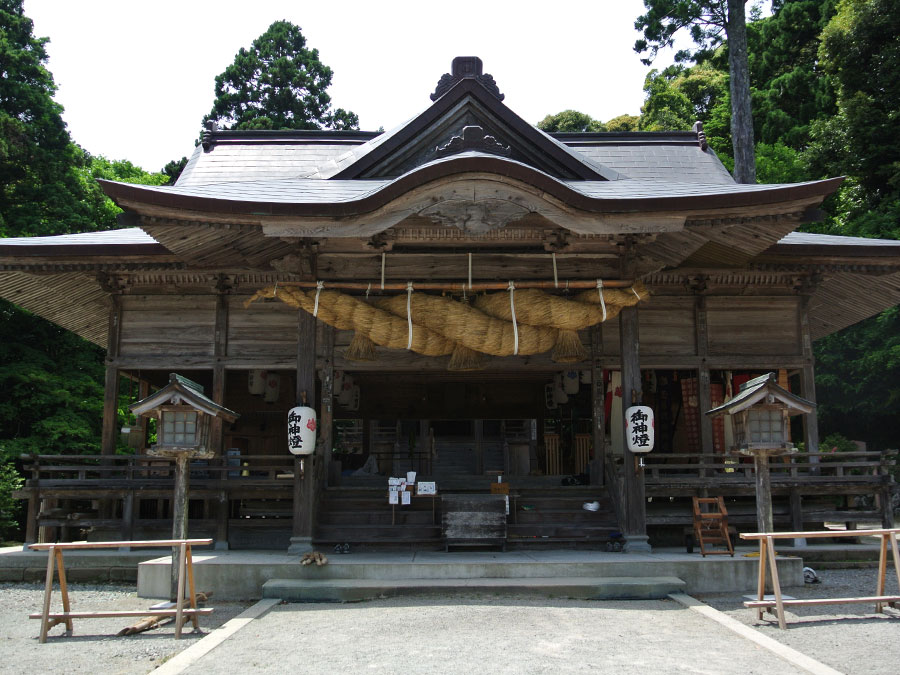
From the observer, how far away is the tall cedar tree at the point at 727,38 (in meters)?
21.6

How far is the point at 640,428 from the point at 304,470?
4087 mm

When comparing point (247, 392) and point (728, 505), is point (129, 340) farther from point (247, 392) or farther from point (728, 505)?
point (728, 505)

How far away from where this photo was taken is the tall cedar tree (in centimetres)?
2164

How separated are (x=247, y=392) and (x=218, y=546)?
582cm

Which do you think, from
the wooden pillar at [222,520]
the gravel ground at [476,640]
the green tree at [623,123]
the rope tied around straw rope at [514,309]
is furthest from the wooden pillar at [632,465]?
the green tree at [623,123]

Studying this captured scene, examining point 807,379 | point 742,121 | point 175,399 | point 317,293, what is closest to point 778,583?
point 807,379

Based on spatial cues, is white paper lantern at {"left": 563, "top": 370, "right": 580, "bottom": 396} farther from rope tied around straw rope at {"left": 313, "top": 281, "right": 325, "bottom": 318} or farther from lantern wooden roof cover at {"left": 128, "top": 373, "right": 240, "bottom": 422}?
lantern wooden roof cover at {"left": 128, "top": 373, "right": 240, "bottom": 422}

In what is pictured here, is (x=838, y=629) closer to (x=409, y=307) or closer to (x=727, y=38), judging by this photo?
(x=409, y=307)

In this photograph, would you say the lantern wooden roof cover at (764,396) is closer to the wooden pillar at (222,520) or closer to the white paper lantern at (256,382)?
the wooden pillar at (222,520)

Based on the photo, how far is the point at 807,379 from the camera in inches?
427

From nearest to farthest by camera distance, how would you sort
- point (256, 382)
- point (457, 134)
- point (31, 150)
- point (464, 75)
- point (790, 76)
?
point (457, 134) < point (464, 75) < point (256, 382) < point (31, 150) < point (790, 76)

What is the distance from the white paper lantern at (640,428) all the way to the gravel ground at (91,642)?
480 cm

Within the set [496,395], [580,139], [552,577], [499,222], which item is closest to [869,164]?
[580,139]

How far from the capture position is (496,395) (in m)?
15.6
